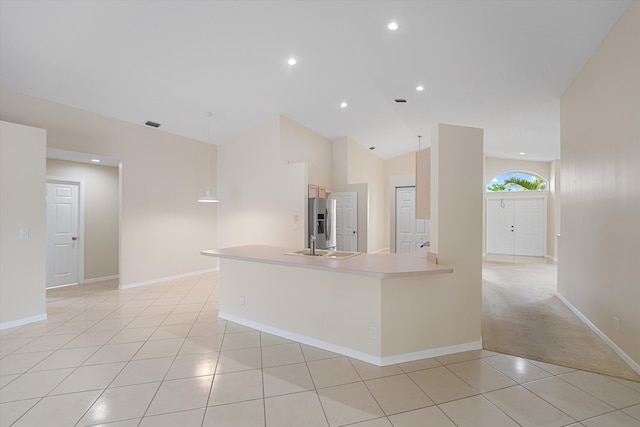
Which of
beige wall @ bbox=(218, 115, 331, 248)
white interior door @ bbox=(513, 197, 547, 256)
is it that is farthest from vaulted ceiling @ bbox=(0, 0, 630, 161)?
white interior door @ bbox=(513, 197, 547, 256)

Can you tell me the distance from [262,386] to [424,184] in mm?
2676

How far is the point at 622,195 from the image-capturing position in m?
2.72

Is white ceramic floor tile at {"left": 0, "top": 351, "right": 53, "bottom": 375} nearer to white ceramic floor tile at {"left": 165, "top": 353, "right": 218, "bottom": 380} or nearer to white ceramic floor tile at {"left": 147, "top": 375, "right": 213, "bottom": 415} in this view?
white ceramic floor tile at {"left": 165, "top": 353, "right": 218, "bottom": 380}

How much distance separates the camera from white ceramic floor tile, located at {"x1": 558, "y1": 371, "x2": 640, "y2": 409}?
2.13m

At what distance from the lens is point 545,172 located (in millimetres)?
9156

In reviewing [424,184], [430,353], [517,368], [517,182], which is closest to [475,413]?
[430,353]

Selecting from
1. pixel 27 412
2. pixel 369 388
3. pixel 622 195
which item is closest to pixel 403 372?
pixel 369 388

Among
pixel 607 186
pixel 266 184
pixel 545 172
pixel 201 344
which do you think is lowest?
pixel 201 344

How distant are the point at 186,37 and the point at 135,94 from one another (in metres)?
1.68

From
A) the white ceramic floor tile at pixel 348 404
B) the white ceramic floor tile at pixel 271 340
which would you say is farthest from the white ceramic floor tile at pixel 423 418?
the white ceramic floor tile at pixel 271 340

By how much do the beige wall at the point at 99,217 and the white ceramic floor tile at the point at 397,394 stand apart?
242 inches

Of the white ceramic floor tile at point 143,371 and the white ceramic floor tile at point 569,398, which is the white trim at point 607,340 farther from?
the white ceramic floor tile at point 143,371

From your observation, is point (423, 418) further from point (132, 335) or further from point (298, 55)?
point (298, 55)

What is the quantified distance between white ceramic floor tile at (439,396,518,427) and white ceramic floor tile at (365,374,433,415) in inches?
6.1
